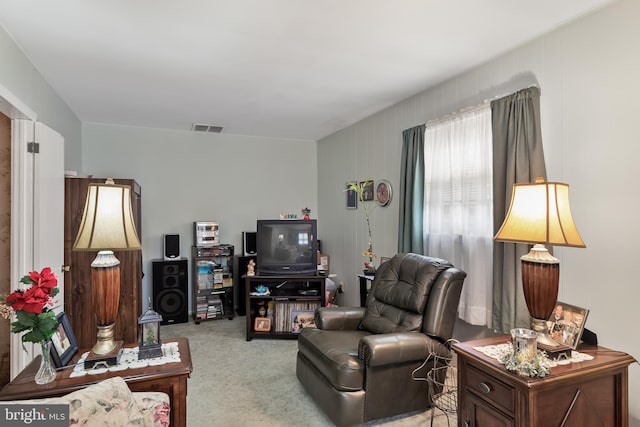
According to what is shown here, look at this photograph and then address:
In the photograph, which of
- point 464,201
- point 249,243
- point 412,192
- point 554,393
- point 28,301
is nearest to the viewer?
point 28,301

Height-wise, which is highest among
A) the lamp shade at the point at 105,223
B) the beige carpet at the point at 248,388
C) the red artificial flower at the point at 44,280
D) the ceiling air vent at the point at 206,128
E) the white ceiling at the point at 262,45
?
the ceiling air vent at the point at 206,128

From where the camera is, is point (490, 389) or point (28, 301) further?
point (490, 389)

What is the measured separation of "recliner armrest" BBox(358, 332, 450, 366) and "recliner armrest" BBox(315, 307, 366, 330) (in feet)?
2.08

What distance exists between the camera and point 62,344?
164cm

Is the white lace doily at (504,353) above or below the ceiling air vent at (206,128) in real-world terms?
below

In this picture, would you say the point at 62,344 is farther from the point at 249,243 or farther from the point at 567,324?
the point at 249,243

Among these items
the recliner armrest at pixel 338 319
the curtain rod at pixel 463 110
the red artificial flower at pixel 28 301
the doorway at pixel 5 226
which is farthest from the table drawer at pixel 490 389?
the doorway at pixel 5 226

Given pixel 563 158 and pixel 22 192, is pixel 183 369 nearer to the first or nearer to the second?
pixel 22 192

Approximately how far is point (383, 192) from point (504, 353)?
2.43 meters

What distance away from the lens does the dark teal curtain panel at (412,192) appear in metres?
3.29

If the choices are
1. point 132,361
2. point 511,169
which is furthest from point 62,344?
point 511,169

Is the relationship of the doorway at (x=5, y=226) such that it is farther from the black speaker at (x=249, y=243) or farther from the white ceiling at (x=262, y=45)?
the black speaker at (x=249, y=243)

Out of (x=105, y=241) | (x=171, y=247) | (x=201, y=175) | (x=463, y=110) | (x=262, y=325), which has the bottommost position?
(x=262, y=325)

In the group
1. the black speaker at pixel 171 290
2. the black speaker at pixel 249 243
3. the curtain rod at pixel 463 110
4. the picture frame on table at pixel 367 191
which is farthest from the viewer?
the black speaker at pixel 249 243
